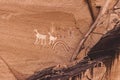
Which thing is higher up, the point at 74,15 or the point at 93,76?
the point at 74,15

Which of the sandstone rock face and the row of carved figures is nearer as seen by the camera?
the sandstone rock face

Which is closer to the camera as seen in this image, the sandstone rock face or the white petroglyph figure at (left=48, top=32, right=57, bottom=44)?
the sandstone rock face

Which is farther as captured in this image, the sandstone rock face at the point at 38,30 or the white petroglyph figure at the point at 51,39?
the white petroglyph figure at the point at 51,39

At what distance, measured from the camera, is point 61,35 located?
3258mm

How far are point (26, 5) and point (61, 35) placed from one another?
1.16 ft

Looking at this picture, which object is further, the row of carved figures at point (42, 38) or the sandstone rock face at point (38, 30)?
the row of carved figures at point (42, 38)

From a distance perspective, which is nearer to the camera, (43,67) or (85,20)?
(43,67)

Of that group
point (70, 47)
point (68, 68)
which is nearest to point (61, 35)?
point (70, 47)

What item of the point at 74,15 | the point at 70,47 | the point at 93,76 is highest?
→ the point at 74,15

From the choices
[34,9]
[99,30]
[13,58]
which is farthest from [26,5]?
[99,30]

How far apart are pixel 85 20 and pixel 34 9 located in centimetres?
43

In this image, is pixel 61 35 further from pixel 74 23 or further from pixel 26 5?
pixel 26 5

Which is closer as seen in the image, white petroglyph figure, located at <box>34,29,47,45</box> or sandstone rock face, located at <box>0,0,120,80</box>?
sandstone rock face, located at <box>0,0,120,80</box>

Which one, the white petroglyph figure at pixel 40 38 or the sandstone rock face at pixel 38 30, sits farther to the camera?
the white petroglyph figure at pixel 40 38
